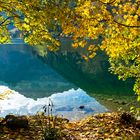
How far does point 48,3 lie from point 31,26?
2.43m

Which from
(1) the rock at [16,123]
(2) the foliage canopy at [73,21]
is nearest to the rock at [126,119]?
(2) the foliage canopy at [73,21]

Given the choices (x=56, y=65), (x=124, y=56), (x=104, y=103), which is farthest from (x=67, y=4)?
(x=56, y=65)

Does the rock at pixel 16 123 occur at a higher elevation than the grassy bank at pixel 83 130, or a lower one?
higher

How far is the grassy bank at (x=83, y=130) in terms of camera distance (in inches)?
722

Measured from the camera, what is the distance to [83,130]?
67.9 ft

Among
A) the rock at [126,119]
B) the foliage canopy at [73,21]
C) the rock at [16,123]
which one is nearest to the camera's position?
the foliage canopy at [73,21]

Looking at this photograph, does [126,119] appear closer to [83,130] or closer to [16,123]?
[83,130]

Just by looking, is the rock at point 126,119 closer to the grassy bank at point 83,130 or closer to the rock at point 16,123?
the grassy bank at point 83,130

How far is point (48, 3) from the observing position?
→ 15.8 metres

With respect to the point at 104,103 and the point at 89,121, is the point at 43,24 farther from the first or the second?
the point at 104,103

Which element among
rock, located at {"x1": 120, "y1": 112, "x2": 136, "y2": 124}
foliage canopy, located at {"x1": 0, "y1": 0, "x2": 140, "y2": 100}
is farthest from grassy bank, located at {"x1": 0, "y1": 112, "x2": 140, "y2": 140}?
foliage canopy, located at {"x1": 0, "y1": 0, "x2": 140, "y2": 100}

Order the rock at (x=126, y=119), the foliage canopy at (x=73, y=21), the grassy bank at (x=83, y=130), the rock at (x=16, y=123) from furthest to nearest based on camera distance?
the rock at (x=126, y=119), the rock at (x=16, y=123), the grassy bank at (x=83, y=130), the foliage canopy at (x=73, y=21)

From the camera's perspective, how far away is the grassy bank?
1833 cm

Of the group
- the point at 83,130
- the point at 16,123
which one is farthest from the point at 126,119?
the point at 16,123
